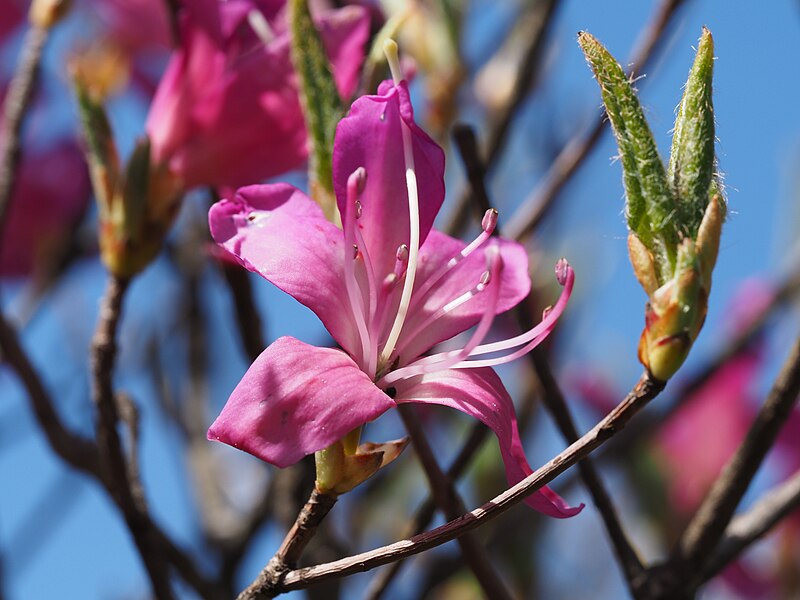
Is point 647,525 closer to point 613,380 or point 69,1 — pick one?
point 613,380

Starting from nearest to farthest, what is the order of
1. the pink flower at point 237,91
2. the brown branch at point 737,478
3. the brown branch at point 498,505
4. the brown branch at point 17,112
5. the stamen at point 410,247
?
the brown branch at point 498,505, the stamen at point 410,247, the brown branch at point 737,478, the pink flower at point 237,91, the brown branch at point 17,112

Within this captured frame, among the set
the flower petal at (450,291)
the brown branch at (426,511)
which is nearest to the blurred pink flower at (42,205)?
the brown branch at (426,511)

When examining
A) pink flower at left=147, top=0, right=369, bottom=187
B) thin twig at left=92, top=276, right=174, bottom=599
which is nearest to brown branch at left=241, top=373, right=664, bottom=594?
thin twig at left=92, top=276, right=174, bottom=599

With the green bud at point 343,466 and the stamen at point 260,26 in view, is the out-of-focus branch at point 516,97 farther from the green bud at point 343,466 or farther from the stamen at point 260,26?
the green bud at point 343,466

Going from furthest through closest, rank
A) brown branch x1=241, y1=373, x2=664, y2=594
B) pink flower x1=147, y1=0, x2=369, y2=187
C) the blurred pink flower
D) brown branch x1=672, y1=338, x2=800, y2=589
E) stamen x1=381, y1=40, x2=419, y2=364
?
the blurred pink flower < pink flower x1=147, y1=0, x2=369, y2=187 < brown branch x1=672, y1=338, x2=800, y2=589 < stamen x1=381, y1=40, x2=419, y2=364 < brown branch x1=241, y1=373, x2=664, y2=594

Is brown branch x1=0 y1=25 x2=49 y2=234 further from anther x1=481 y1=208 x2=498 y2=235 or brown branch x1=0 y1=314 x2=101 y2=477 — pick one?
anther x1=481 y1=208 x2=498 y2=235
